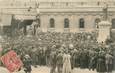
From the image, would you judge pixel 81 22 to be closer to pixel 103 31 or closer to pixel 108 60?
pixel 103 31

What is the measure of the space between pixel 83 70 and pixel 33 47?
18.0 feet

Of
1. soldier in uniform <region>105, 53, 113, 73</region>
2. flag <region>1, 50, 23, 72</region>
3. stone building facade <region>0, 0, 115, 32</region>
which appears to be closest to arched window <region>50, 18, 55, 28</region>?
stone building facade <region>0, 0, 115, 32</region>

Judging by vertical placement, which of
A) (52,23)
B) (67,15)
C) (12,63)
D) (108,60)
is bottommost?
(52,23)

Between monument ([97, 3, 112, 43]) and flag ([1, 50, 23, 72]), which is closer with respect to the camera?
flag ([1, 50, 23, 72])

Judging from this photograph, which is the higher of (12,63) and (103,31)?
(12,63)

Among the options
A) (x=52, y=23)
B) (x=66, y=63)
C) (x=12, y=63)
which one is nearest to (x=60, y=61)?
(x=66, y=63)

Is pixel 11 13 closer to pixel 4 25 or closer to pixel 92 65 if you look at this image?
pixel 4 25

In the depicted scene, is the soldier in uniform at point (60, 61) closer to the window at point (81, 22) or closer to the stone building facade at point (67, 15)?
the stone building facade at point (67, 15)

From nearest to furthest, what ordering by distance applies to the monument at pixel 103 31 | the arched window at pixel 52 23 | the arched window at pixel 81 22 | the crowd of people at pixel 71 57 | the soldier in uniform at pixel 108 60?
the crowd of people at pixel 71 57 → the soldier in uniform at pixel 108 60 → the monument at pixel 103 31 → the arched window at pixel 81 22 → the arched window at pixel 52 23

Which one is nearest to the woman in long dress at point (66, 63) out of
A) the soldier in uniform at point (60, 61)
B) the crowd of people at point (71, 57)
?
the crowd of people at point (71, 57)

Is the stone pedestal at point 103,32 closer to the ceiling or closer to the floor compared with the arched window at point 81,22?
closer to the ceiling

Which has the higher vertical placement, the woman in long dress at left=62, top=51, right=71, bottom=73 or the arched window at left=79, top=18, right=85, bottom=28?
the woman in long dress at left=62, top=51, right=71, bottom=73

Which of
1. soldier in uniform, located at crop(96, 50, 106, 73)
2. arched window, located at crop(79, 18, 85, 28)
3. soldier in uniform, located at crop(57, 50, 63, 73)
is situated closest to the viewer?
soldier in uniform, located at crop(57, 50, 63, 73)

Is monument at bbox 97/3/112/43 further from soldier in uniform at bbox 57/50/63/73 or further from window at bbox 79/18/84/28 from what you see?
window at bbox 79/18/84/28
